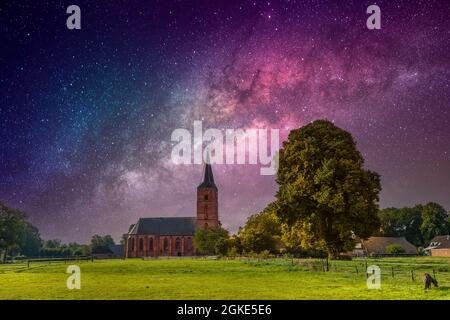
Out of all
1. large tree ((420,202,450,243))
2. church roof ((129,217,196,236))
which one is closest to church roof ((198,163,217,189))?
church roof ((129,217,196,236))

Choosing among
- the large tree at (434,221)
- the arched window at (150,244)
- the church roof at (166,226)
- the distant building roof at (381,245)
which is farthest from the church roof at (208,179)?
the large tree at (434,221)

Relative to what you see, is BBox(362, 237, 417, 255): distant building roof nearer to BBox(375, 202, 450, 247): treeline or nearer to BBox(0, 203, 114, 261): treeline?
BBox(375, 202, 450, 247): treeline

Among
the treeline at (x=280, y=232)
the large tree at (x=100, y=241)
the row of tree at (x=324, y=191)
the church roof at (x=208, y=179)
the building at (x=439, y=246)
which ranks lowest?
the large tree at (x=100, y=241)

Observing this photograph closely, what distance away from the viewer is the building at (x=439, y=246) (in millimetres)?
103500

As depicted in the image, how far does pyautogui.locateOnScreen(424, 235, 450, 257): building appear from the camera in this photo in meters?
104

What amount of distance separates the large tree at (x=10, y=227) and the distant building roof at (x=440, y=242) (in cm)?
9622

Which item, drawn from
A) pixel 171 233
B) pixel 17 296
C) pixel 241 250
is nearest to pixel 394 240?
pixel 241 250

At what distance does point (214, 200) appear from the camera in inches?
6078

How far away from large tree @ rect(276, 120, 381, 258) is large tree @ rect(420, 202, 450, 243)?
82135 millimetres

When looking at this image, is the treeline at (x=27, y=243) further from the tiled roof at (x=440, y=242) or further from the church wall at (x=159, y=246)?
the tiled roof at (x=440, y=242)

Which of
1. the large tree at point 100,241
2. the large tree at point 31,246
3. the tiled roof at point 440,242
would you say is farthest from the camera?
the large tree at point 100,241

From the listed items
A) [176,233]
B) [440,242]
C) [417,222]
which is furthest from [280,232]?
[176,233]
